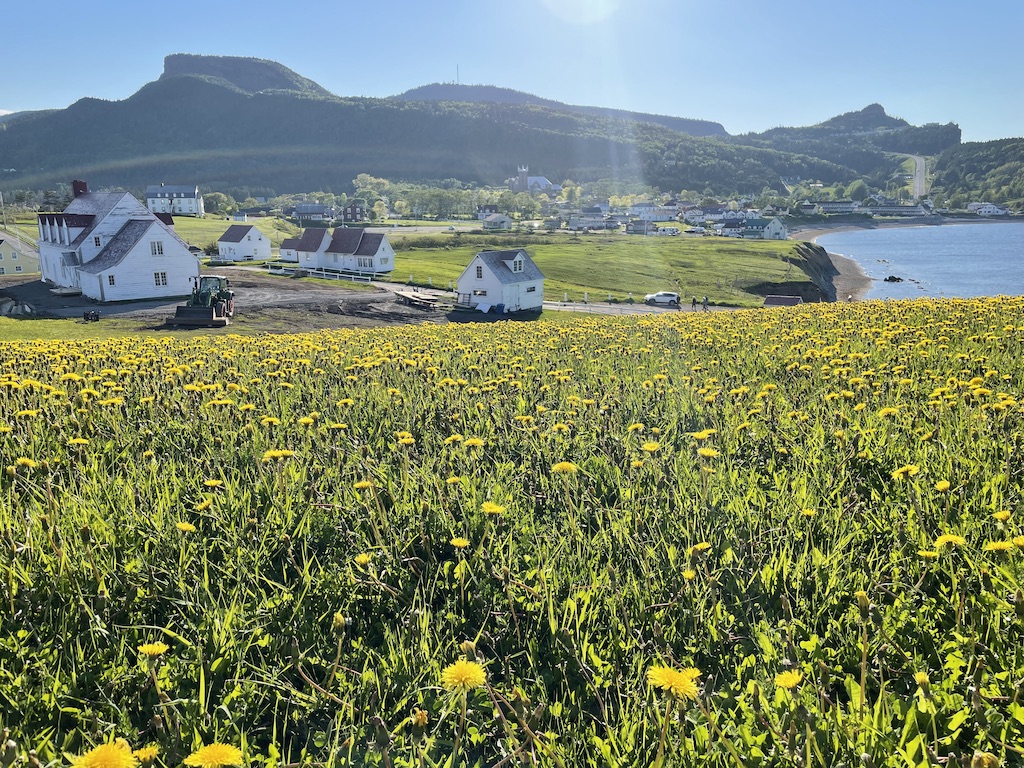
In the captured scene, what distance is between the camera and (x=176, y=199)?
18538 centimetres

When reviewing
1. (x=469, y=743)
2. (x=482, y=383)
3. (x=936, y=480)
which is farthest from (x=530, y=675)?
(x=482, y=383)

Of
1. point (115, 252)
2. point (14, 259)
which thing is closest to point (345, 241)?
point (115, 252)

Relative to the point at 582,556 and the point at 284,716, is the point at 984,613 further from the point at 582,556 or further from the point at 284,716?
the point at 284,716

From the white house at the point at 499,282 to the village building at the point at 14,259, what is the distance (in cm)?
5198

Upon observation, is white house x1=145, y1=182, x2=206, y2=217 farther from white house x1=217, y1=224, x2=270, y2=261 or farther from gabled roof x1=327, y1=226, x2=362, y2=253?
gabled roof x1=327, y1=226, x2=362, y2=253

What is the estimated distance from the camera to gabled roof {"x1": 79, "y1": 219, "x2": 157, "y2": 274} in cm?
5453

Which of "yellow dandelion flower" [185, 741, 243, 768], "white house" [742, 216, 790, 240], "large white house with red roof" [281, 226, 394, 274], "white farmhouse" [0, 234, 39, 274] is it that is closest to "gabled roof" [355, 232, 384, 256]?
"large white house with red roof" [281, 226, 394, 274]

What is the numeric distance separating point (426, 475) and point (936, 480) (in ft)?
10.5

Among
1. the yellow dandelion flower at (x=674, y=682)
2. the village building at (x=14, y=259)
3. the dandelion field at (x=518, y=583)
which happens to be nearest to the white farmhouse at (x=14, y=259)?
the village building at (x=14, y=259)

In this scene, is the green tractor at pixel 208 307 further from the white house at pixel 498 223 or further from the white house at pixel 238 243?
the white house at pixel 498 223

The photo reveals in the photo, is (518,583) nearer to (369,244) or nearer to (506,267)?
(506,267)

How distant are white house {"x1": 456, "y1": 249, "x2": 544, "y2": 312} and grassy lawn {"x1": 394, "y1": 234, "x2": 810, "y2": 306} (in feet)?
39.7

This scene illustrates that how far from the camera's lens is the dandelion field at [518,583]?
2480 mm

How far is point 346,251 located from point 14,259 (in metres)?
35.8
